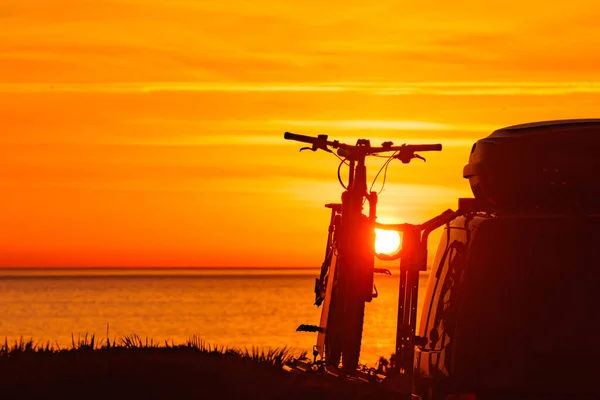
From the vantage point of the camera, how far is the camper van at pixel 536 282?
7.65 m

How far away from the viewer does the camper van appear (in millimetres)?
7648

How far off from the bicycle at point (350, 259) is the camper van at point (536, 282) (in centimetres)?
738

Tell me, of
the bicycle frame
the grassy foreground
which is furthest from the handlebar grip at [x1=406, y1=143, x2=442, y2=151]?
the bicycle frame

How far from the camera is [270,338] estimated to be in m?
60.8

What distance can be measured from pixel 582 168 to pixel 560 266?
0.53 meters

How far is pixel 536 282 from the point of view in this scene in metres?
7.72

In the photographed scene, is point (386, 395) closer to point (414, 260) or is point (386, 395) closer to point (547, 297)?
point (414, 260)

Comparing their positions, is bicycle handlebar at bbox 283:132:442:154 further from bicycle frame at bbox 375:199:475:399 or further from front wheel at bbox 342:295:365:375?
bicycle frame at bbox 375:199:475:399

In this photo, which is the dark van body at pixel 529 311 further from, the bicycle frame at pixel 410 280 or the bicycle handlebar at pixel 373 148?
the bicycle handlebar at pixel 373 148

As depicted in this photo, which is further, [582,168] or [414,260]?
[414,260]

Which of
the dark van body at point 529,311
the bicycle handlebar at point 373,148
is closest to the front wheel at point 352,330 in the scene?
the bicycle handlebar at point 373,148

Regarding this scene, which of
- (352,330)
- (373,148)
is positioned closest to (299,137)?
(373,148)

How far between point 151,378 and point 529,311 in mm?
7496

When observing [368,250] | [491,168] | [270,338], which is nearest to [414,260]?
[491,168]
